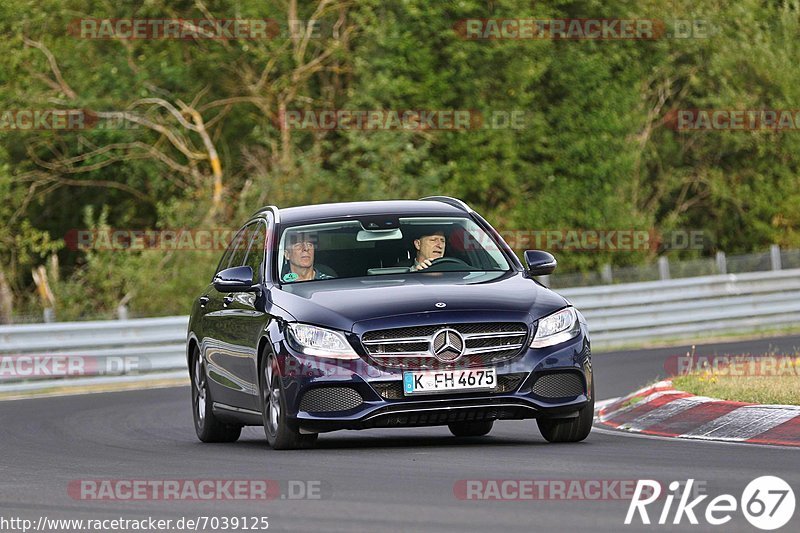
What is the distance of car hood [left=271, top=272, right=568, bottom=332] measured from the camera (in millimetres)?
10734

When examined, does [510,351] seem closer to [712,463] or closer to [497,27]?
[712,463]

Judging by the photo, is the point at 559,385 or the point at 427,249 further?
the point at 427,249

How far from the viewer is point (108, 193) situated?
1497 inches

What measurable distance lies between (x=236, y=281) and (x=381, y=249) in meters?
1.01

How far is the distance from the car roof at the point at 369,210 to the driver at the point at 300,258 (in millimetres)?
229

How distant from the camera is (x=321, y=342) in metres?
10.8

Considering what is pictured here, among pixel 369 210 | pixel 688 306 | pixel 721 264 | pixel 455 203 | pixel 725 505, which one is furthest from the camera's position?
pixel 721 264

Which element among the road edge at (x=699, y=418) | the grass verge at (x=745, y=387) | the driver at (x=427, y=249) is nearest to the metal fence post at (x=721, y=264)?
Result: the grass verge at (x=745, y=387)

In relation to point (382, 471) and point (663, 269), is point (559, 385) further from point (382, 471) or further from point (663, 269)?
point (663, 269)

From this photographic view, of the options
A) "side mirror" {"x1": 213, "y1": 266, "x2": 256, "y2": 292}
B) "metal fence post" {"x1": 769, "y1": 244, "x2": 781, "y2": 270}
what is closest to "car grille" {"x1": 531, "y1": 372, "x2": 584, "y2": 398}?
"side mirror" {"x1": 213, "y1": 266, "x2": 256, "y2": 292}

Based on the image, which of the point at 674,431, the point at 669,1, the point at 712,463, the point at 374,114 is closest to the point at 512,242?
the point at 374,114

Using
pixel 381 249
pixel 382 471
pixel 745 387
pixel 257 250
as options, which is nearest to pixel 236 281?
pixel 257 250

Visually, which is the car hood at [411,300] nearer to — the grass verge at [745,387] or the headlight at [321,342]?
the headlight at [321,342]

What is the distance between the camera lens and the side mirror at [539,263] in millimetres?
11938
